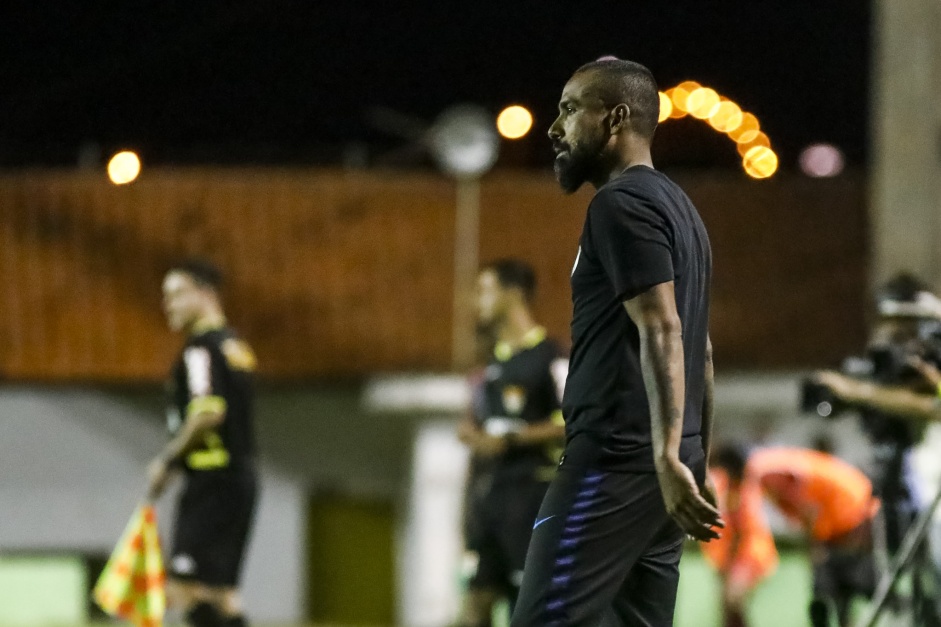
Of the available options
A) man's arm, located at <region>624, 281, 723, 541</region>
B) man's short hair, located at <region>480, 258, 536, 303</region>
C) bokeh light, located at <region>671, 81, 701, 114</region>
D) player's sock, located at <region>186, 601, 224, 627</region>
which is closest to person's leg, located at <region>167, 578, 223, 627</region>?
player's sock, located at <region>186, 601, 224, 627</region>

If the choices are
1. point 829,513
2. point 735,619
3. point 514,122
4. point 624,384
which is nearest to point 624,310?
point 624,384

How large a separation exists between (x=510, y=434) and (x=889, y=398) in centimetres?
188

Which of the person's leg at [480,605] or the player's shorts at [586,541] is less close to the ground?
the player's shorts at [586,541]

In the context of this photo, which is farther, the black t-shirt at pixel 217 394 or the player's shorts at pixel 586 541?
the black t-shirt at pixel 217 394

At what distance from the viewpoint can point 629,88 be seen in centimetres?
461

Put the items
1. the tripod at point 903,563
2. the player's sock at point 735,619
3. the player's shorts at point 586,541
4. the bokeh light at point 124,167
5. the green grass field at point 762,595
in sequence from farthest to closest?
the bokeh light at point 124,167
the green grass field at point 762,595
the player's sock at point 735,619
the tripod at point 903,563
the player's shorts at point 586,541

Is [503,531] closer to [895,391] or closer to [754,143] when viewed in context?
[895,391]

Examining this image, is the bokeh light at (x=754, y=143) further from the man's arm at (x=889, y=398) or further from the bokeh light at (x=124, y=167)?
the man's arm at (x=889, y=398)

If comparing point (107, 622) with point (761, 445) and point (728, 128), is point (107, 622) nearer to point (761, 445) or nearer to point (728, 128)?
point (761, 445)

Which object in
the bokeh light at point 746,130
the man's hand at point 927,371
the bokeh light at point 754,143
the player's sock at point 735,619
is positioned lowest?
the player's sock at point 735,619

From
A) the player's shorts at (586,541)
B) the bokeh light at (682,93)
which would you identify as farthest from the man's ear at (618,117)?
the bokeh light at (682,93)

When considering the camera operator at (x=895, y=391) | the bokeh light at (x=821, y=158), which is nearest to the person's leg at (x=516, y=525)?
the camera operator at (x=895, y=391)

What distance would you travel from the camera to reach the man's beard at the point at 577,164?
4.63 m

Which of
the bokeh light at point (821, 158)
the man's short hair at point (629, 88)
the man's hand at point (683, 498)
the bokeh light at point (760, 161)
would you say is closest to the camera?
the man's hand at point (683, 498)
